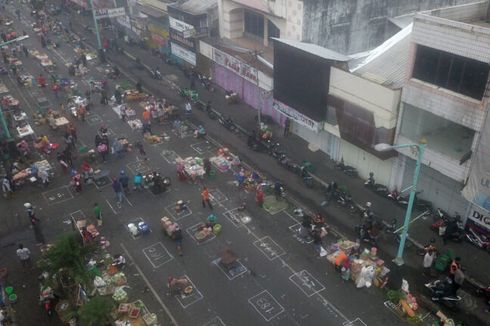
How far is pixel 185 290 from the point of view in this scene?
→ 2505cm

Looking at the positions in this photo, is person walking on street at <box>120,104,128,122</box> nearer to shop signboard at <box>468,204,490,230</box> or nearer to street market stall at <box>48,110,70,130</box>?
street market stall at <box>48,110,70,130</box>

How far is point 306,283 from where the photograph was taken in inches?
1006

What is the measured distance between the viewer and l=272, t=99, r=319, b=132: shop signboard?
117 feet

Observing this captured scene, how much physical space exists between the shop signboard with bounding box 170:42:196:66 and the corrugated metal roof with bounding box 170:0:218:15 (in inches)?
169

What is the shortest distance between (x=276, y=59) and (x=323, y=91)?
5496 millimetres

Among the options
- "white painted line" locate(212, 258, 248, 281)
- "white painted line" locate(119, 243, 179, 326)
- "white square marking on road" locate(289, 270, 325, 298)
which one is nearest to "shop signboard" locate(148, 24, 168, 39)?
"white painted line" locate(119, 243, 179, 326)

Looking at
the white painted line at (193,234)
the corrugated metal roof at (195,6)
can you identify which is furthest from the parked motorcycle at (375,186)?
the corrugated metal roof at (195,6)

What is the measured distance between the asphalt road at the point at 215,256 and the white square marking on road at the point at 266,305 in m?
0.05

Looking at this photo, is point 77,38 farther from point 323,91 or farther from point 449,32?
point 449,32

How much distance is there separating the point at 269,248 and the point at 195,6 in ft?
114

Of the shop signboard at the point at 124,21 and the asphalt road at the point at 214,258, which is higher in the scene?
the shop signboard at the point at 124,21

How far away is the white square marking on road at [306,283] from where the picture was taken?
2505 centimetres

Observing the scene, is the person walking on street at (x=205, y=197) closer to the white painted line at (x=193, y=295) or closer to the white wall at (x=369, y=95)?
the white painted line at (x=193, y=295)

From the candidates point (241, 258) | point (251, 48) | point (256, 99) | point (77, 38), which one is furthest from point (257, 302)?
point (77, 38)
